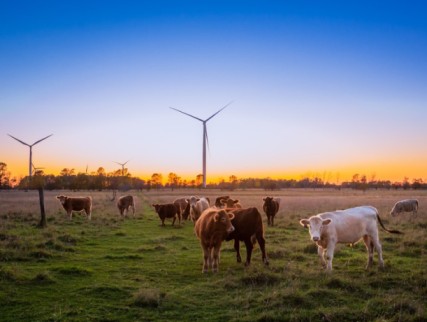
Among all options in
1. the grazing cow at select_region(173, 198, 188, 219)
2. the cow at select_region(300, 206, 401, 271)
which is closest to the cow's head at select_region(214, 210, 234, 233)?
the cow at select_region(300, 206, 401, 271)

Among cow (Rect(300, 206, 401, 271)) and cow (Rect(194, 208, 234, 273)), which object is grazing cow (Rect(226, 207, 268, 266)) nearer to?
cow (Rect(194, 208, 234, 273))

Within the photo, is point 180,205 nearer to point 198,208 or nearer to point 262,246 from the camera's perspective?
point 198,208

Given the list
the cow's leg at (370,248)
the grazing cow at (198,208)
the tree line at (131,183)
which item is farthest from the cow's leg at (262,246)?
the tree line at (131,183)

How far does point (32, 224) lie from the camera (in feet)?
72.0

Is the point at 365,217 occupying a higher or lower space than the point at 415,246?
higher

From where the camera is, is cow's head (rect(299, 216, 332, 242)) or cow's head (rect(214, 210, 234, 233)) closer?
cow's head (rect(299, 216, 332, 242))

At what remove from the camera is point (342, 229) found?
11.4 metres

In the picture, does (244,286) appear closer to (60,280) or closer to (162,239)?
(60,280)

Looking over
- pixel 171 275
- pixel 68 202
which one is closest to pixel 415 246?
pixel 171 275

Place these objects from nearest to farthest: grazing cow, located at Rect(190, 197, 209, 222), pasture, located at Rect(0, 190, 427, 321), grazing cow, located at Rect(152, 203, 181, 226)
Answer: pasture, located at Rect(0, 190, 427, 321) → grazing cow, located at Rect(190, 197, 209, 222) → grazing cow, located at Rect(152, 203, 181, 226)

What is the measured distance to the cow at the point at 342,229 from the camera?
11.1m

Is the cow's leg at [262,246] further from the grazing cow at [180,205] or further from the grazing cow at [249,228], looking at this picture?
the grazing cow at [180,205]

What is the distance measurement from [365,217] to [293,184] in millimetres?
189195

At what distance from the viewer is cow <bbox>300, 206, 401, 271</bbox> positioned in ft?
36.3
